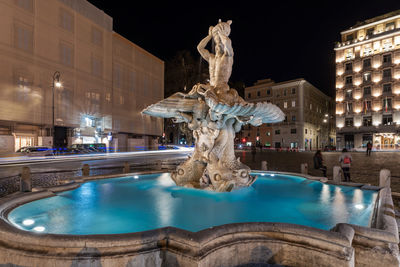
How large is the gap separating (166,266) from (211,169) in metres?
4.42

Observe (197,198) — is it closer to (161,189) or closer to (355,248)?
(161,189)

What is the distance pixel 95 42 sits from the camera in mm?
33969

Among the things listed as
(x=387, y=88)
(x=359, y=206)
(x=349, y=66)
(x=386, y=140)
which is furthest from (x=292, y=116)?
(x=359, y=206)

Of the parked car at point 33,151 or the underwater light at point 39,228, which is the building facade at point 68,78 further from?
the underwater light at point 39,228

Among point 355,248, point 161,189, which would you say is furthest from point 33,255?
point 161,189

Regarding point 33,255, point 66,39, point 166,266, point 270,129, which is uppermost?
point 66,39

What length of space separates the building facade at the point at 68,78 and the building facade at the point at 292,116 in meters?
28.8

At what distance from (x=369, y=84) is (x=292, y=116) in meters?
15.3

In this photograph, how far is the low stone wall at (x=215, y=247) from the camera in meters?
2.57

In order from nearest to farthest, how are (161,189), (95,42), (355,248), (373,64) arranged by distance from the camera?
(355,248), (161,189), (95,42), (373,64)

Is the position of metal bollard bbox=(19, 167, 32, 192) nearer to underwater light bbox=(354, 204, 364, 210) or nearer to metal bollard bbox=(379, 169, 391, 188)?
underwater light bbox=(354, 204, 364, 210)

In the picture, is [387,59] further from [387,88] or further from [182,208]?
[182,208]

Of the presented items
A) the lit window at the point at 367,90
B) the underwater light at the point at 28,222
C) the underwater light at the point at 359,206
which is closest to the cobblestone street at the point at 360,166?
the underwater light at the point at 359,206

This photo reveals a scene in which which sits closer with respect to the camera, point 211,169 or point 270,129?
point 211,169
